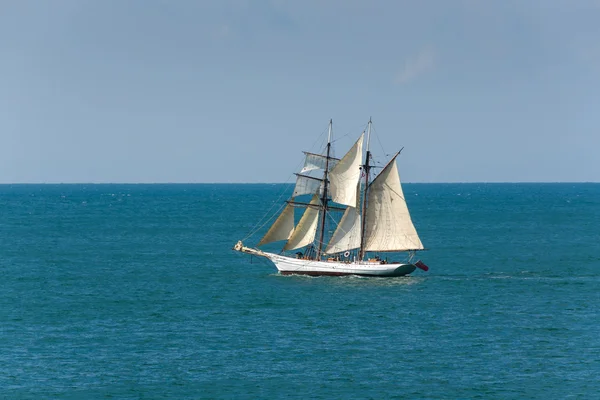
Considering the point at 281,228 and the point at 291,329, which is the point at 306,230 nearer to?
the point at 281,228

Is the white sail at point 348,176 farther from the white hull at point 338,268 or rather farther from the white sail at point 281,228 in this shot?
the white hull at point 338,268

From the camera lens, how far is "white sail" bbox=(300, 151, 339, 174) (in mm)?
96750

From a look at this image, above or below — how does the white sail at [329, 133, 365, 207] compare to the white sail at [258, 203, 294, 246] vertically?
above

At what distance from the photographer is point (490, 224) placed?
184875mm

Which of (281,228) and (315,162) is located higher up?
(315,162)

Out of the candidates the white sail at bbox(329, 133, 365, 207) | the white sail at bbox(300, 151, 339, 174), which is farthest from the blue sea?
the white sail at bbox(300, 151, 339, 174)

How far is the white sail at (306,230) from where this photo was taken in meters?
96.9

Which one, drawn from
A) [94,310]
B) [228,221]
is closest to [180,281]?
[94,310]

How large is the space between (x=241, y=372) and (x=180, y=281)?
131 ft

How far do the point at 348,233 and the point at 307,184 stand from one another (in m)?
7.05

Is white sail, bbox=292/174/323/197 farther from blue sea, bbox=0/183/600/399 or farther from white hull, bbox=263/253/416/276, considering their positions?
blue sea, bbox=0/183/600/399

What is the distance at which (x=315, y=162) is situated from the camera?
3821 inches

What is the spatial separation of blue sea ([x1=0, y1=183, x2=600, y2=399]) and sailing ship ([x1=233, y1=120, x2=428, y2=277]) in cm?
245

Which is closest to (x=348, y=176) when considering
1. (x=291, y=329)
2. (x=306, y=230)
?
(x=306, y=230)
